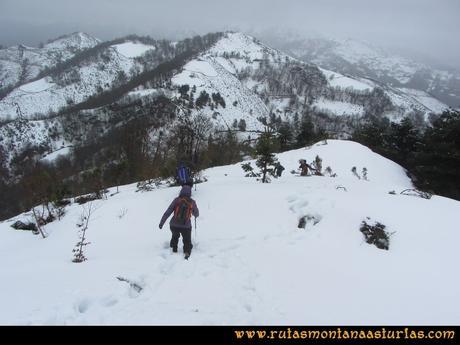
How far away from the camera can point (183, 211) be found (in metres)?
8.01

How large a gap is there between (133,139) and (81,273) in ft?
127

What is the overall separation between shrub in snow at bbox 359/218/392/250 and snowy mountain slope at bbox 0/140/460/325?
173 mm

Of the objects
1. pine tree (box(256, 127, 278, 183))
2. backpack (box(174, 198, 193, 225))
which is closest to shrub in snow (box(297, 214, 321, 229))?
backpack (box(174, 198, 193, 225))

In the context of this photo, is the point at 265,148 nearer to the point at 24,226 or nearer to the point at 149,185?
the point at 149,185

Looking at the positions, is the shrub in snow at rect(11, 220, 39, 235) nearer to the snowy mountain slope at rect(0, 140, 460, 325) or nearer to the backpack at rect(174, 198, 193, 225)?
the snowy mountain slope at rect(0, 140, 460, 325)

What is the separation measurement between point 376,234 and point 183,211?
527 centimetres

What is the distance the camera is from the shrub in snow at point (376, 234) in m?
8.06

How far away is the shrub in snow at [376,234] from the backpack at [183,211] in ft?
15.9

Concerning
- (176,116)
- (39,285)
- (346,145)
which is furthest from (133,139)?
(176,116)

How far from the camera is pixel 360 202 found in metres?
10.1

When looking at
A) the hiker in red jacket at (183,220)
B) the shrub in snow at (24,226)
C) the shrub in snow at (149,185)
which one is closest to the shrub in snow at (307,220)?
the hiker in red jacket at (183,220)

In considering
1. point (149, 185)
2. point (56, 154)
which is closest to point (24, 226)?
point (149, 185)

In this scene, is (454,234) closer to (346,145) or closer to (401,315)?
(401,315)

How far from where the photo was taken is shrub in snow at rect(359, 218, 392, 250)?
26.5ft
